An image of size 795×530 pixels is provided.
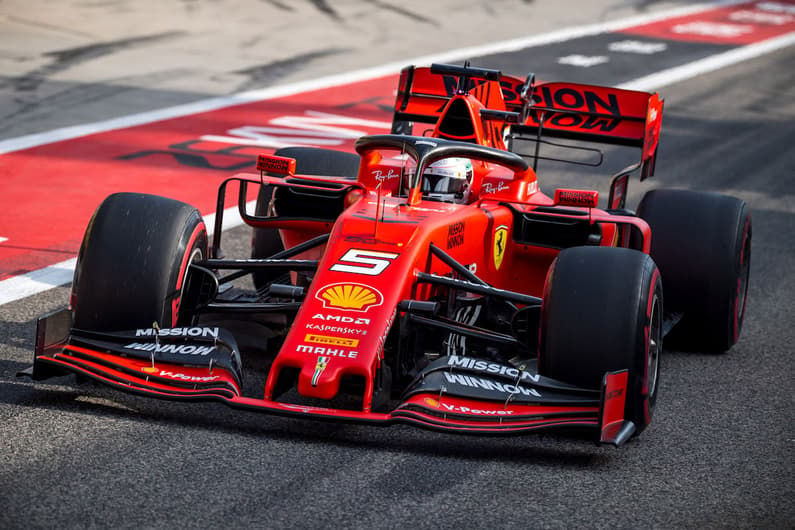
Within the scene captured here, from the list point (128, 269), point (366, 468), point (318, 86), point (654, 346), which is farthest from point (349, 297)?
point (318, 86)

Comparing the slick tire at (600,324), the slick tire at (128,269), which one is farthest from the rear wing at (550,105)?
the slick tire at (128,269)

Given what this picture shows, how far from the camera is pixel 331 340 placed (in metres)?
5.84

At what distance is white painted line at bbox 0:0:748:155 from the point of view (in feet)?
45.3

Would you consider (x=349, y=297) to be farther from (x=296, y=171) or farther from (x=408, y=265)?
(x=296, y=171)

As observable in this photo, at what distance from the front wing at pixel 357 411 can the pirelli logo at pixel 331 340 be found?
1.07ft

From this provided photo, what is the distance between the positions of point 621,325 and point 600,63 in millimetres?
16992

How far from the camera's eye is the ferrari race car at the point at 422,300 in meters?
5.76

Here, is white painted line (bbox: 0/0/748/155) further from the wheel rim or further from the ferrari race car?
the wheel rim

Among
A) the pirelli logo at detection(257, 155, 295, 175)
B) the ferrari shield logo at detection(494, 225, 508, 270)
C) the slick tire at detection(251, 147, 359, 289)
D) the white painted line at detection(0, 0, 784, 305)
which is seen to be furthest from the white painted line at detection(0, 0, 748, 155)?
the ferrari shield logo at detection(494, 225, 508, 270)

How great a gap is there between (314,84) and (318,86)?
6.0 inches

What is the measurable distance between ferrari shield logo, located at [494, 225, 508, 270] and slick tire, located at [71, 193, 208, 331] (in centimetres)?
192

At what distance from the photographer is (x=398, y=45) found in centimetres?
2223

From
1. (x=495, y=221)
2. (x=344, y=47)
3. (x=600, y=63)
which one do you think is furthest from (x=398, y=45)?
(x=495, y=221)

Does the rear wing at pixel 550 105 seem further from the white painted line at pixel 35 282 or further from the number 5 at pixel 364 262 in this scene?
the white painted line at pixel 35 282
